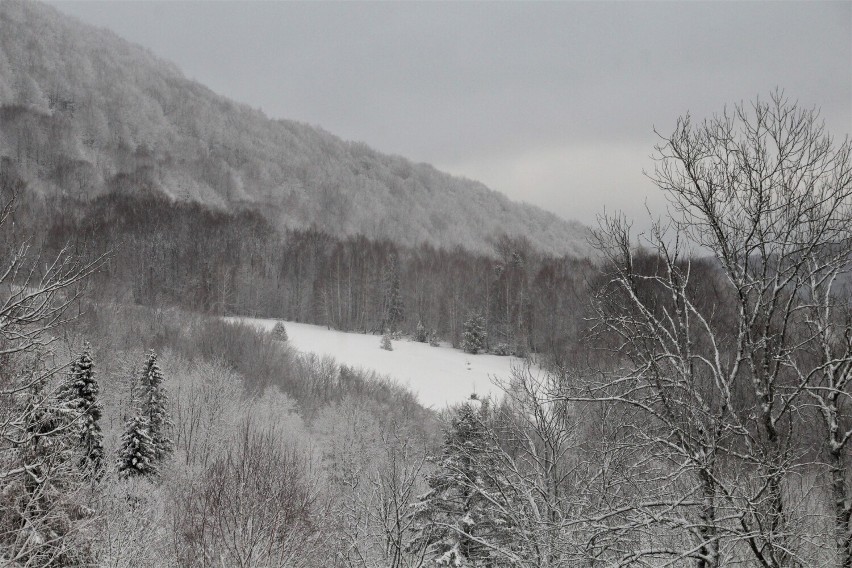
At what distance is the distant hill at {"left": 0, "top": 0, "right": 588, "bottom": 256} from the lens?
331 ft

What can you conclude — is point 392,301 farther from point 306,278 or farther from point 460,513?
point 460,513

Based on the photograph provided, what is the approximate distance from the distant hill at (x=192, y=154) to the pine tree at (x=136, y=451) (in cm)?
7987

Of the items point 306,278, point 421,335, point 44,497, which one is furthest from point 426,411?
point 306,278

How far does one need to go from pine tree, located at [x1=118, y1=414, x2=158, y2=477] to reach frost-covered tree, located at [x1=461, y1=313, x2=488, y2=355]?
36.0m

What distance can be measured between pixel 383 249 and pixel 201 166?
62471 millimetres

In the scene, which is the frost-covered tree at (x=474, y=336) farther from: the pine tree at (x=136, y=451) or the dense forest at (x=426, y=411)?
the pine tree at (x=136, y=451)

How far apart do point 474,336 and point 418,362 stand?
9665mm

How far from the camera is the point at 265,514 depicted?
33.4ft

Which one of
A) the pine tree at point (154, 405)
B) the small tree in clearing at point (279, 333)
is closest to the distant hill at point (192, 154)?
the small tree in clearing at point (279, 333)

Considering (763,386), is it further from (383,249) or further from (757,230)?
(383,249)

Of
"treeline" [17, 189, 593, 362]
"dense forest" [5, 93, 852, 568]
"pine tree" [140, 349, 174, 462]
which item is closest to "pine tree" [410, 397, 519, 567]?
"dense forest" [5, 93, 852, 568]

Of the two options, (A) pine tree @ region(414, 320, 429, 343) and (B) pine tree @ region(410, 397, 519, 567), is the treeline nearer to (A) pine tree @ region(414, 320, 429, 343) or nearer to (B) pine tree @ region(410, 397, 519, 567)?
(A) pine tree @ region(414, 320, 429, 343)

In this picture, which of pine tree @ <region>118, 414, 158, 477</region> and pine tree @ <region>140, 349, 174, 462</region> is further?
pine tree @ <region>140, 349, 174, 462</region>

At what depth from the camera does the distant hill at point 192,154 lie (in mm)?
100875
